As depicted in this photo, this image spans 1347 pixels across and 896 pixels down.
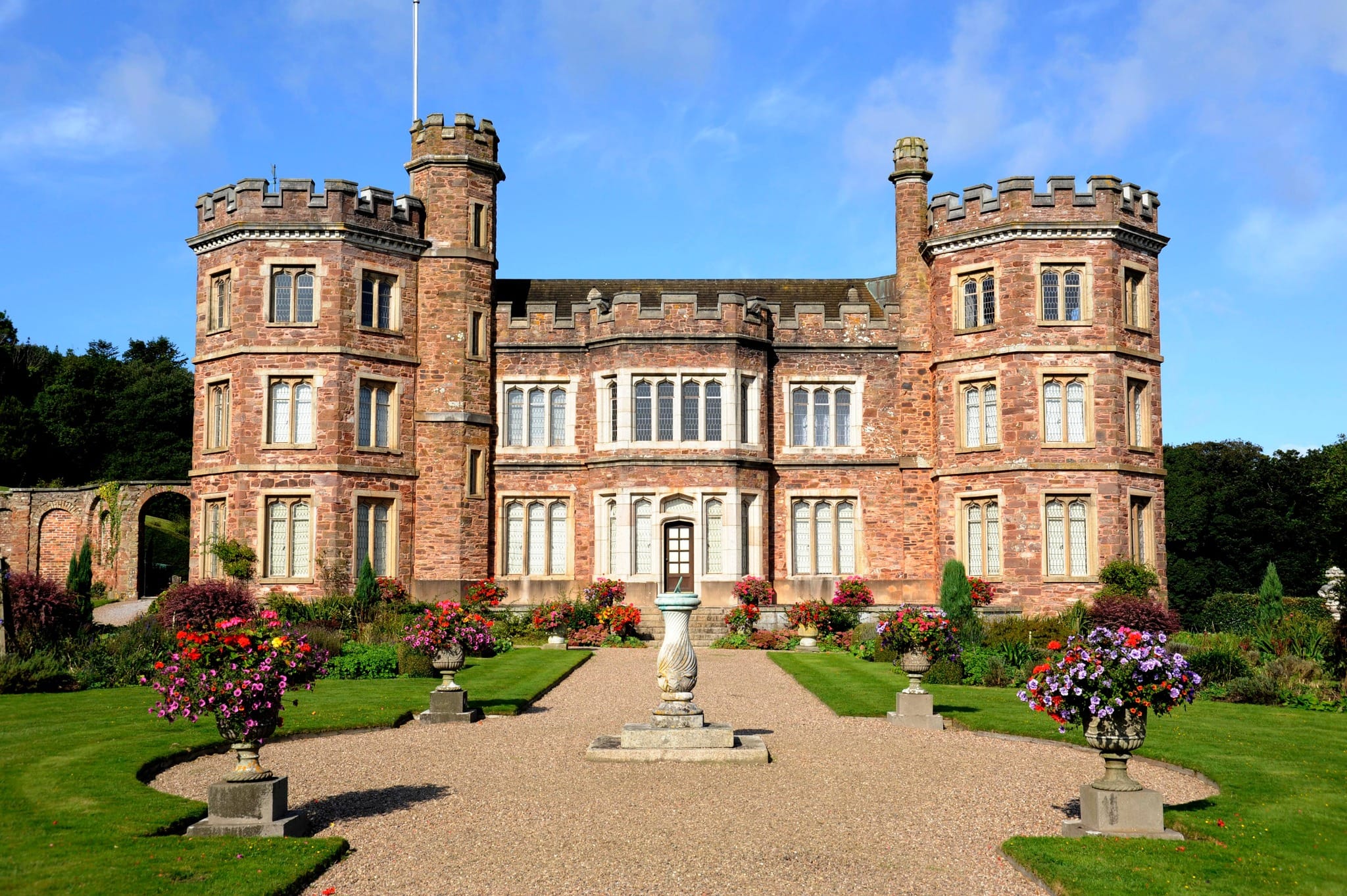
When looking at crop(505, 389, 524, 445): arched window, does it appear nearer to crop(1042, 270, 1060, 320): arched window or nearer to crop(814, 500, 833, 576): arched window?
crop(814, 500, 833, 576): arched window

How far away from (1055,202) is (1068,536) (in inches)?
329

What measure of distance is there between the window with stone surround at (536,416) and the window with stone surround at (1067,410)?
12.6m

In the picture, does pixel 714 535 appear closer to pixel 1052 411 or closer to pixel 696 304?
pixel 696 304

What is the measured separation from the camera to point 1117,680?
10.1 meters

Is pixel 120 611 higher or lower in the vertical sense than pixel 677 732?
higher

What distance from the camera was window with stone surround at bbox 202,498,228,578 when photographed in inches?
1200

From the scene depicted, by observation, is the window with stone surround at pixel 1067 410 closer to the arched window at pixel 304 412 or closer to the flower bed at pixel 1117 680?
the arched window at pixel 304 412

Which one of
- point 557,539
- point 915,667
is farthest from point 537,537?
point 915,667

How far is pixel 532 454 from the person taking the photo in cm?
3306

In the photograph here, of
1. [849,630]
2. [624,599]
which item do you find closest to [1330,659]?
[849,630]

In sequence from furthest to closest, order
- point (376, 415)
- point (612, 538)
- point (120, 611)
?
point (120, 611) < point (612, 538) < point (376, 415)

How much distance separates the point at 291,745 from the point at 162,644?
861cm

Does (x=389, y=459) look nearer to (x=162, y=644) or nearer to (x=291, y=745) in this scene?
(x=162, y=644)

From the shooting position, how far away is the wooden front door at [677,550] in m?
32.0
